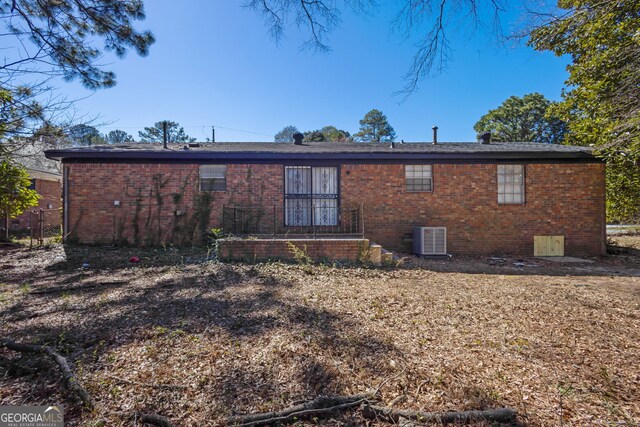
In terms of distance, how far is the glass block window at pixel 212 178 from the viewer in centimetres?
838

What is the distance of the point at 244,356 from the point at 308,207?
638 centimetres

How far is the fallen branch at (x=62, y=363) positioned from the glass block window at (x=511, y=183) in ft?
32.3

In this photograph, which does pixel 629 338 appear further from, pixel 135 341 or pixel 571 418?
pixel 135 341

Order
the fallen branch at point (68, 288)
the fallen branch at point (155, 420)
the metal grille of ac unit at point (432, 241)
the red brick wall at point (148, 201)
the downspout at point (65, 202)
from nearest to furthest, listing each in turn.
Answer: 1. the fallen branch at point (155, 420)
2. the fallen branch at point (68, 288)
3. the metal grille of ac unit at point (432, 241)
4. the downspout at point (65, 202)
5. the red brick wall at point (148, 201)

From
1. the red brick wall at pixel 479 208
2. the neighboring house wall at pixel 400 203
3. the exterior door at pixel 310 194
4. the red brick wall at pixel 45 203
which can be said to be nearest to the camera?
the neighboring house wall at pixel 400 203

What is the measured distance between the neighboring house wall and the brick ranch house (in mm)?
30

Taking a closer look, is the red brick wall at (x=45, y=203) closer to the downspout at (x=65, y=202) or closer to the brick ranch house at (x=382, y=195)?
the downspout at (x=65, y=202)

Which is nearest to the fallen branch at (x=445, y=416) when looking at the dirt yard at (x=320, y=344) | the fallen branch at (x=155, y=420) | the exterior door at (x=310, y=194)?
the dirt yard at (x=320, y=344)

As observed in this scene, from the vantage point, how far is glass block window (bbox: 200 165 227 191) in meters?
8.38

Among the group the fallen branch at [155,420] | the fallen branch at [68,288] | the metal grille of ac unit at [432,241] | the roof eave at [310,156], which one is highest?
the roof eave at [310,156]

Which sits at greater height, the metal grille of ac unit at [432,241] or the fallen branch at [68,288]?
the metal grille of ac unit at [432,241]

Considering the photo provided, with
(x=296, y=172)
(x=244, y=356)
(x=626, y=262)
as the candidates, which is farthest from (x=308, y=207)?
(x=626, y=262)

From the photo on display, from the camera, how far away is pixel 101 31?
5.05m

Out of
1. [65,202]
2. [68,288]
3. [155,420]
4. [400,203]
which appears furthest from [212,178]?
[155,420]
